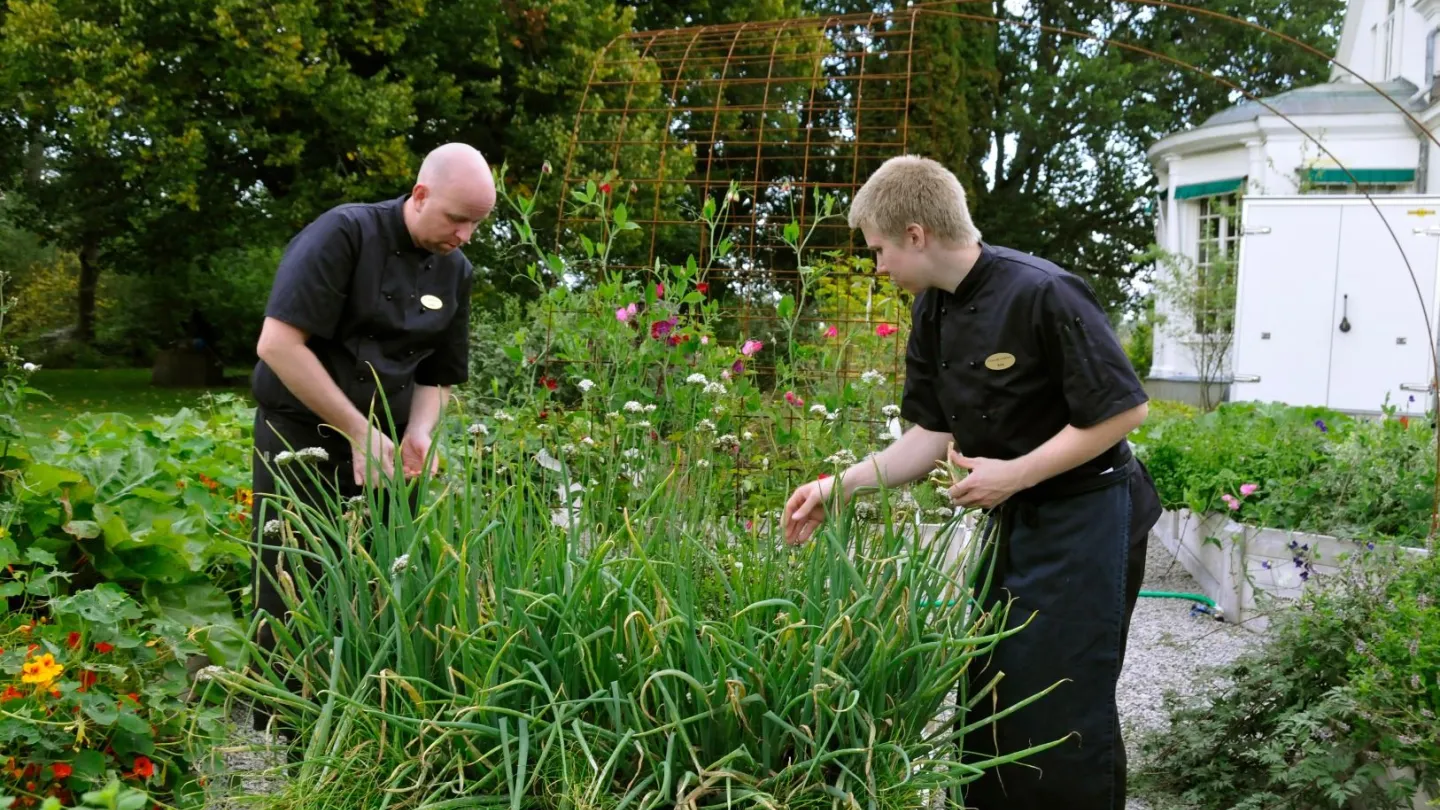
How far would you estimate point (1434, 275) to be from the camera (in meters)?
10.5

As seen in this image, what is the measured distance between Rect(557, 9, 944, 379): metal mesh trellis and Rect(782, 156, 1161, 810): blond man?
229cm

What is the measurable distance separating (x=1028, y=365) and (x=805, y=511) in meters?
0.49

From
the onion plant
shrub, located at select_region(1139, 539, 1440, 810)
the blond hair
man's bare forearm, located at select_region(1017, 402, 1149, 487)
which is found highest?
the blond hair

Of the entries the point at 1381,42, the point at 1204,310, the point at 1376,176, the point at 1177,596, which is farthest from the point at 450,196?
the point at 1381,42

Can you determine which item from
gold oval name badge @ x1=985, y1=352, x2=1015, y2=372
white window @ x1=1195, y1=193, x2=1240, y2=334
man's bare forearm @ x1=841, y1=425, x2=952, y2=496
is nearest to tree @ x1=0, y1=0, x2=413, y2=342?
white window @ x1=1195, y1=193, x2=1240, y2=334

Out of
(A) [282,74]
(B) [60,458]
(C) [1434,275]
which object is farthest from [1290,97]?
(B) [60,458]

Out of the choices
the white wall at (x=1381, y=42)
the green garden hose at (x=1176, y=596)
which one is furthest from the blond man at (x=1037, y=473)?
the white wall at (x=1381, y=42)

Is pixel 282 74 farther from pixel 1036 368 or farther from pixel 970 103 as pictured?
pixel 970 103

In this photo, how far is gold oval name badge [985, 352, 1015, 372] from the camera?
6.73 feet

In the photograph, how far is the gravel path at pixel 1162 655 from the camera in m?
3.31

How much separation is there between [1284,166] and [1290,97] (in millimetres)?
1424

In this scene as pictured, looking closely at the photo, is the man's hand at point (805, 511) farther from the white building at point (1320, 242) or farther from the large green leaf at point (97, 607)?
the white building at point (1320, 242)

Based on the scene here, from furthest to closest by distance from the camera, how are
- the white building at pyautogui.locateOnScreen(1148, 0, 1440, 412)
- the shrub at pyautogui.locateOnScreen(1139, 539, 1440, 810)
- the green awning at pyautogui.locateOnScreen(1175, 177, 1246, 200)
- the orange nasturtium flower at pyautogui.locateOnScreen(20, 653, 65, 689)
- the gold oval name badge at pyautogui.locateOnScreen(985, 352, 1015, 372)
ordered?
the green awning at pyautogui.locateOnScreen(1175, 177, 1246, 200)
the white building at pyautogui.locateOnScreen(1148, 0, 1440, 412)
the shrub at pyautogui.locateOnScreen(1139, 539, 1440, 810)
the gold oval name badge at pyautogui.locateOnScreen(985, 352, 1015, 372)
the orange nasturtium flower at pyautogui.locateOnScreen(20, 653, 65, 689)

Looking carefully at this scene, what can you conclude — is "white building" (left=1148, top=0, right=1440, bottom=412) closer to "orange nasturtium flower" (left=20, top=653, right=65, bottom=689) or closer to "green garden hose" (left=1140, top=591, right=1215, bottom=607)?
"green garden hose" (left=1140, top=591, right=1215, bottom=607)
